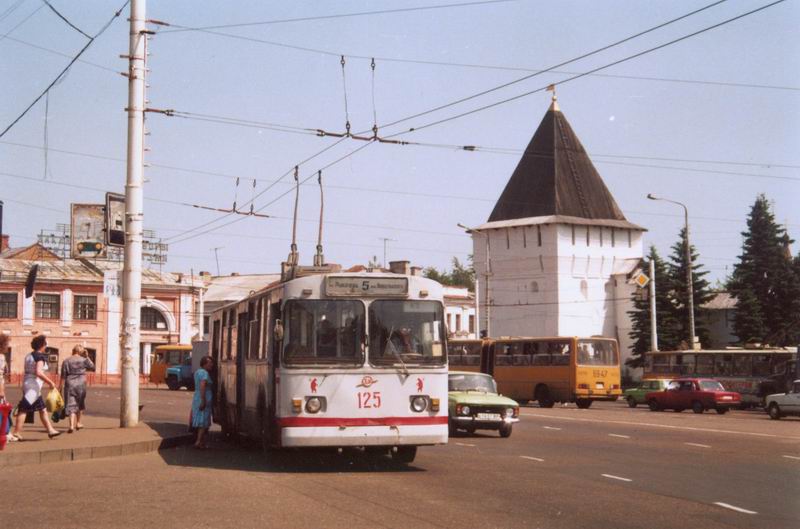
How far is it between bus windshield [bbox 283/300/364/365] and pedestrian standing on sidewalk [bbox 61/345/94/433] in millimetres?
6315

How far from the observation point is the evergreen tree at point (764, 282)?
3130 inches

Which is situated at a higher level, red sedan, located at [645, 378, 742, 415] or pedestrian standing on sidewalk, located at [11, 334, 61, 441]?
pedestrian standing on sidewalk, located at [11, 334, 61, 441]

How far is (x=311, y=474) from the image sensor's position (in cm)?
1481

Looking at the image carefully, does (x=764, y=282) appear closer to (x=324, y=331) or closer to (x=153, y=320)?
(x=153, y=320)

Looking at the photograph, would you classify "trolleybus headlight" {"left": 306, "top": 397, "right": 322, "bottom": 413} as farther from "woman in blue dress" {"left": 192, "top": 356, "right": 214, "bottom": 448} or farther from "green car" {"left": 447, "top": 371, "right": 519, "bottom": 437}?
"green car" {"left": 447, "top": 371, "right": 519, "bottom": 437}

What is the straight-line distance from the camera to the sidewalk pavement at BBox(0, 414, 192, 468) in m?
16.0

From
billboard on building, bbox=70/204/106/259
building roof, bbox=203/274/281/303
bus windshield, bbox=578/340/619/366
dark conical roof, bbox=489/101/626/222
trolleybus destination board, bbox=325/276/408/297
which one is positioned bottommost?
bus windshield, bbox=578/340/619/366

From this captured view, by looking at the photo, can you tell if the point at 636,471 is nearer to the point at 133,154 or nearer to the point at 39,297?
the point at 133,154

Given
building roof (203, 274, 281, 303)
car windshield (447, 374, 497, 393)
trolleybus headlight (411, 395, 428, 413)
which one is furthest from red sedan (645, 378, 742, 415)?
building roof (203, 274, 281, 303)

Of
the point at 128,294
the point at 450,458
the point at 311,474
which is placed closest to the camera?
the point at 311,474

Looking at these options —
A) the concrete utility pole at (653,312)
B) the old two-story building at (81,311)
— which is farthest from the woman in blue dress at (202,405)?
the old two-story building at (81,311)

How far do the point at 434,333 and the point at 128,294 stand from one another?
25.6 ft

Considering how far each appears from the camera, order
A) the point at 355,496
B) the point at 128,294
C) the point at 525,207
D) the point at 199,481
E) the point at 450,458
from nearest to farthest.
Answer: the point at 355,496 → the point at 199,481 → the point at 450,458 → the point at 128,294 → the point at 525,207

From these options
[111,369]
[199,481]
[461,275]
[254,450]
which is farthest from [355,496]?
[461,275]
